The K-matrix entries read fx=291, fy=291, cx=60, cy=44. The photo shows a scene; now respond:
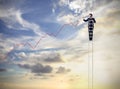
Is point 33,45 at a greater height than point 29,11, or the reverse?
point 29,11

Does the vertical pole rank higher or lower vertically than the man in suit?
lower

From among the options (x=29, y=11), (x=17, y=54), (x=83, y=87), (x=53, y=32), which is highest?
(x=29, y=11)

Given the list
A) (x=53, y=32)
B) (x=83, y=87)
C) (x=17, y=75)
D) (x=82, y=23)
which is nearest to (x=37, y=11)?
(x=53, y=32)

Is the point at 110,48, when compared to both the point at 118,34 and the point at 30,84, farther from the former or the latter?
the point at 30,84

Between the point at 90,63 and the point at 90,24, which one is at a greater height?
the point at 90,24

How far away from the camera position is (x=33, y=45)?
395cm

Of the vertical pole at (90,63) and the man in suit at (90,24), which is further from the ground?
the man in suit at (90,24)

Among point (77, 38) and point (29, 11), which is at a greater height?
point (29, 11)

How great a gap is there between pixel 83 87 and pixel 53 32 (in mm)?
840

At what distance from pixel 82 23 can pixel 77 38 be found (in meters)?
0.21

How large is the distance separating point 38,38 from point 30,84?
2.06 feet

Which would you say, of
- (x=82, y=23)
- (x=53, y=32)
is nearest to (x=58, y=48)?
(x=53, y=32)

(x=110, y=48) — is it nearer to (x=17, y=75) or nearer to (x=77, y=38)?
(x=77, y=38)

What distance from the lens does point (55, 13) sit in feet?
13.0
